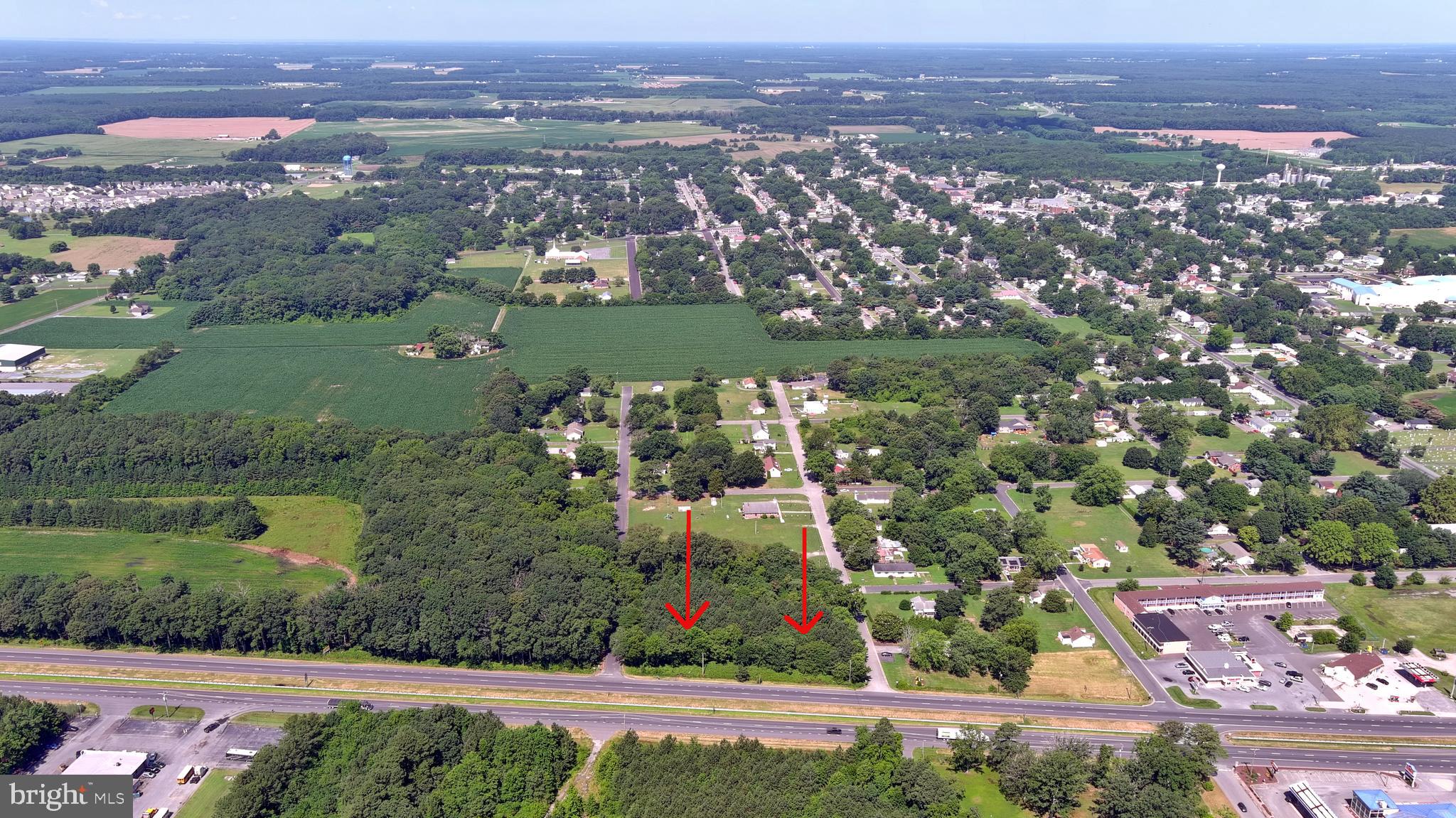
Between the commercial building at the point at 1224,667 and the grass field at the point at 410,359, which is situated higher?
the grass field at the point at 410,359

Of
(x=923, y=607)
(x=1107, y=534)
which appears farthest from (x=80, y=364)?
(x=1107, y=534)

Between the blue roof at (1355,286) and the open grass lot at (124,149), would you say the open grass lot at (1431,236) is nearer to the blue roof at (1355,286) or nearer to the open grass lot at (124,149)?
the blue roof at (1355,286)

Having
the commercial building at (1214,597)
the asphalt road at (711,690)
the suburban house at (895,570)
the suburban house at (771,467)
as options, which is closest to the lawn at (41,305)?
the asphalt road at (711,690)

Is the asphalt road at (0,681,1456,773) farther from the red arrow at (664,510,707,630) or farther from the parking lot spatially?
the red arrow at (664,510,707,630)

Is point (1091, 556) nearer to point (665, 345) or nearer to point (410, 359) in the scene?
point (665, 345)

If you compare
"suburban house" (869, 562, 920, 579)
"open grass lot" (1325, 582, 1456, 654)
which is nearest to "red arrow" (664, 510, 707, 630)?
"suburban house" (869, 562, 920, 579)

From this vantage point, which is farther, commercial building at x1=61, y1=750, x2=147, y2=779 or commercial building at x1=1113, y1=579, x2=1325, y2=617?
commercial building at x1=1113, y1=579, x2=1325, y2=617

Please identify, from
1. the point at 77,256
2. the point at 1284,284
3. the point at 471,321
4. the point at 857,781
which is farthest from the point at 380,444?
the point at 1284,284

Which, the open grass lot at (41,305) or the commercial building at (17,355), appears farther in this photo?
→ the open grass lot at (41,305)
